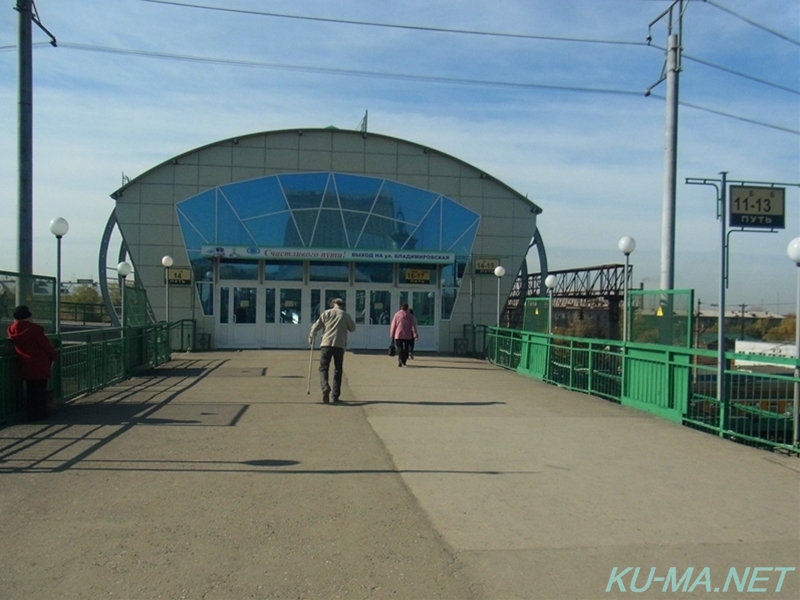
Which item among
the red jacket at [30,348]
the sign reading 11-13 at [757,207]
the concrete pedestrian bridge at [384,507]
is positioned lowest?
the concrete pedestrian bridge at [384,507]

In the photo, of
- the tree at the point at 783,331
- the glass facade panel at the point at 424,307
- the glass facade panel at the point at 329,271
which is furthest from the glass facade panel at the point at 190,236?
the tree at the point at 783,331

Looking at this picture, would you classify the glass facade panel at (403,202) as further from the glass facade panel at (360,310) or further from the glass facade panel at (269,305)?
the glass facade panel at (269,305)

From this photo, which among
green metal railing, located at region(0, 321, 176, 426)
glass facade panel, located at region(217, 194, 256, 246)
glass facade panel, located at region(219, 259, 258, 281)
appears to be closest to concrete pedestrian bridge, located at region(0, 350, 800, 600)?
green metal railing, located at region(0, 321, 176, 426)

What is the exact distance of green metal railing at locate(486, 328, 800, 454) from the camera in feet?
30.3

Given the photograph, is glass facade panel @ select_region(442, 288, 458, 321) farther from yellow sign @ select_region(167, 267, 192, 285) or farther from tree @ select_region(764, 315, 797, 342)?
tree @ select_region(764, 315, 797, 342)

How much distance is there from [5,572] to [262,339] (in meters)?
21.4

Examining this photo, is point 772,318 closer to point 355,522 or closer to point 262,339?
point 262,339

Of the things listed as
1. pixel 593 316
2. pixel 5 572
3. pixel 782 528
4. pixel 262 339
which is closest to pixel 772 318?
pixel 593 316

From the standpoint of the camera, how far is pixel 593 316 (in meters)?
31.3

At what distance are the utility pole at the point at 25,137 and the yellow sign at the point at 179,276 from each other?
528 inches

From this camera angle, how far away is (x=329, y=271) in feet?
86.1

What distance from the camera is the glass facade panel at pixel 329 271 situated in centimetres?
2616

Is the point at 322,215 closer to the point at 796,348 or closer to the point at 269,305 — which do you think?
the point at 269,305

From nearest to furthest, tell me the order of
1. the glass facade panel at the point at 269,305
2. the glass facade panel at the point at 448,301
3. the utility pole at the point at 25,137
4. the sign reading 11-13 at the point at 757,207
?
the sign reading 11-13 at the point at 757,207 < the utility pole at the point at 25,137 < the glass facade panel at the point at 269,305 < the glass facade panel at the point at 448,301
